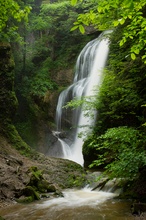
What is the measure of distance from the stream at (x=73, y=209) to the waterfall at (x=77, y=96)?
951 cm

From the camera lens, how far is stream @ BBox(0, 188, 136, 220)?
605 centimetres

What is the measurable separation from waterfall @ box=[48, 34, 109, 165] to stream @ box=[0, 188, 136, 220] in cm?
951

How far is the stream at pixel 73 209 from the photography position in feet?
19.8

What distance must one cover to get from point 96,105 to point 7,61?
721 centimetres

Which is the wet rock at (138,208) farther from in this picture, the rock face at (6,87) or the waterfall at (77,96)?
the waterfall at (77,96)

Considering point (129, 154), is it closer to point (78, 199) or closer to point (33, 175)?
point (78, 199)

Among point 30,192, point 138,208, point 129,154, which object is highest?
point 129,154

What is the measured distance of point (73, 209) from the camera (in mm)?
6828

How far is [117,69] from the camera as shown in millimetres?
10859

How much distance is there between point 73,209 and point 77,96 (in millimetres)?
12900

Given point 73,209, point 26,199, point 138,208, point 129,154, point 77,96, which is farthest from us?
point 77,96

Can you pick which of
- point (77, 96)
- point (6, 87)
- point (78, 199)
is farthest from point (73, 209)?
point (77, 96)

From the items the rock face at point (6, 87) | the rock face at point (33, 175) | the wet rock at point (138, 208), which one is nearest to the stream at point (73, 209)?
the wet rock at point (138, 208)

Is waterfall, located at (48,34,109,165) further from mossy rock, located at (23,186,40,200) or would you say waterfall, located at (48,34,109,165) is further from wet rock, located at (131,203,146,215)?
wet rock, located at (131,203,146,215)
